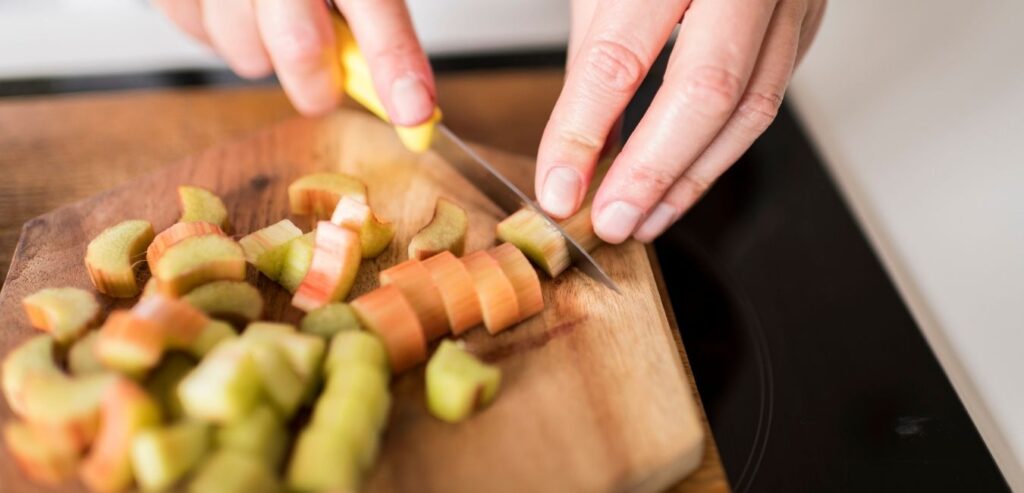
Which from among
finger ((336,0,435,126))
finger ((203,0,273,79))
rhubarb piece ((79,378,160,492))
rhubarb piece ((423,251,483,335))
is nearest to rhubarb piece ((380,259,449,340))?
rhubarb piece ((423,251,483,335))

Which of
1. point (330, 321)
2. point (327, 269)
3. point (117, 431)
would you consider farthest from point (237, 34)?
point (117, 431)

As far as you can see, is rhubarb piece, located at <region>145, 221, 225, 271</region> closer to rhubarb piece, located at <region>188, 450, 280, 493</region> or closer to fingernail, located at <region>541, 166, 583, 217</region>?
rhubarb piece, located at <region>188, 450, 280, 493</region>

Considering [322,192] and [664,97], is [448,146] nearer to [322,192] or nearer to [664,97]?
[322,192]

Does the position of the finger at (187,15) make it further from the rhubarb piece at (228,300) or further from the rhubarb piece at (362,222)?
the rhubarb piece at (228,300)

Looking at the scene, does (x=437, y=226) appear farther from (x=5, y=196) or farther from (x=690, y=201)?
(x=5, y=196)

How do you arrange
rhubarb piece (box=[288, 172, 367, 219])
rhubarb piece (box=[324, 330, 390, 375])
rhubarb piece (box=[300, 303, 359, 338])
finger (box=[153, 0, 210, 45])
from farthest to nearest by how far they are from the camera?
finger (box=[153, 0, 210, 45]) → rhubarb piece (box=[288, 172, 367, 219]) → rhubarb piece (box=[300, 303, 359, 338]) → rhubarb piece (box=[324, 330, 390, 375])
